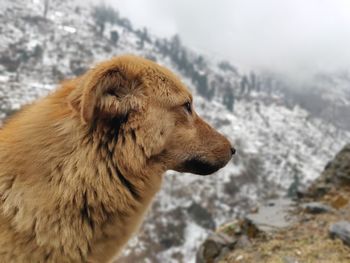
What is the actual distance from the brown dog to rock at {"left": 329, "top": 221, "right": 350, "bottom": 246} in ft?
22.6

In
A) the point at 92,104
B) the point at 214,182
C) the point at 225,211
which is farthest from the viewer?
the point at 214,182

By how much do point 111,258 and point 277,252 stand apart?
623 centimetres

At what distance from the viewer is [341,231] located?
9562 mm

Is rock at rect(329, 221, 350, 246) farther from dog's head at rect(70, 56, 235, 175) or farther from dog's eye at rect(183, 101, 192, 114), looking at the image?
dog's eye at rect(183, 101, 192, 114)

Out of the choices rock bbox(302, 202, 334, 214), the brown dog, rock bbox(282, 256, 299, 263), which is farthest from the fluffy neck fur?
rock bbox(302, 202, 334, 214)

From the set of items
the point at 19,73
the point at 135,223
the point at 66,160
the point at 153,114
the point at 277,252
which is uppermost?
the point at 153,114

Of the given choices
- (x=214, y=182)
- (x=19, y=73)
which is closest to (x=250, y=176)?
(x=214, y=182)

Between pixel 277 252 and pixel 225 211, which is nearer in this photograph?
pixel 277 252

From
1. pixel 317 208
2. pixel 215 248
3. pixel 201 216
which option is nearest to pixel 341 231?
pixel 317 208

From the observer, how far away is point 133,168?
12.5ft

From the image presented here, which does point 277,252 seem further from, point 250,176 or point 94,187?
point 250,176

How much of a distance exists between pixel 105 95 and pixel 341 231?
8.13 m

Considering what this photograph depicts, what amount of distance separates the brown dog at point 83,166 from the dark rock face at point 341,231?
690cm

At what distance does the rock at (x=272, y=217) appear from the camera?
36.7 feet
